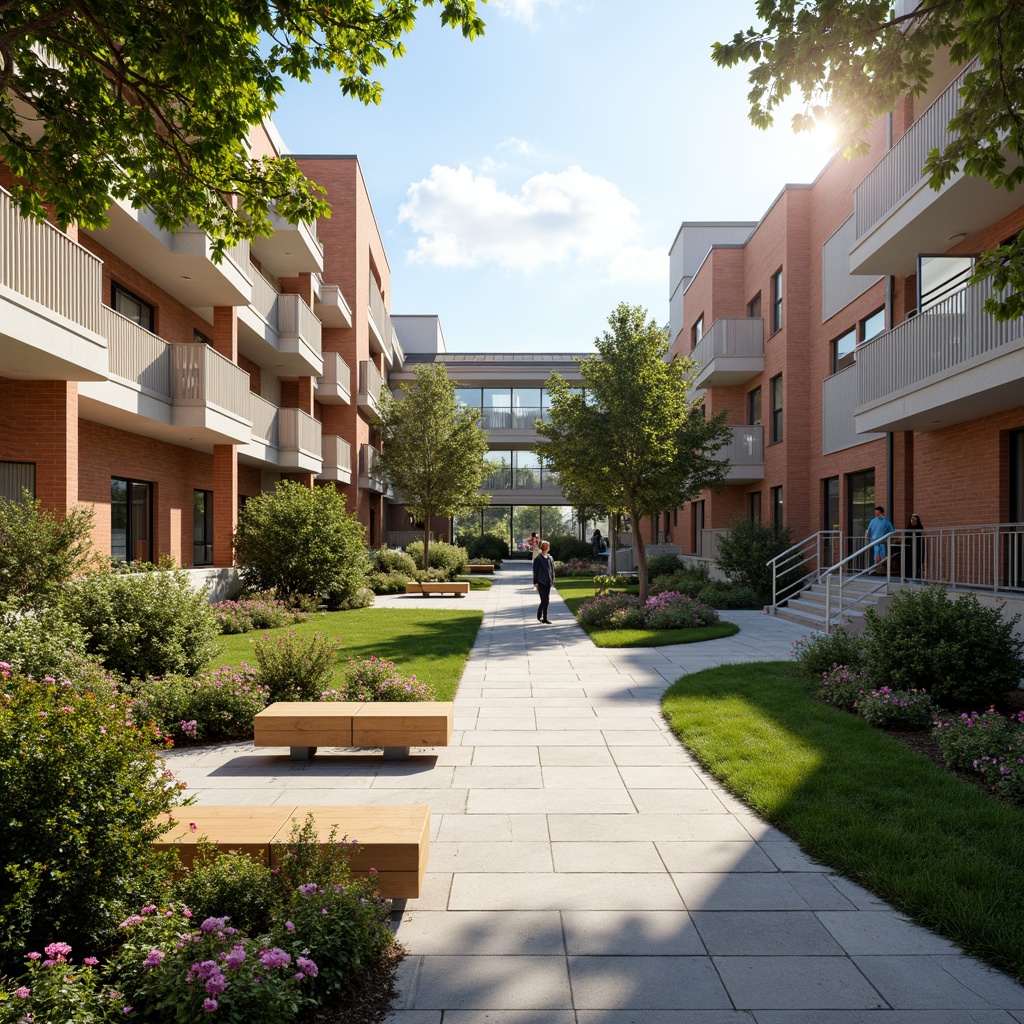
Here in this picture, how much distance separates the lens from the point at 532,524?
53219 millimetres

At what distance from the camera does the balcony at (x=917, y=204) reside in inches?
458

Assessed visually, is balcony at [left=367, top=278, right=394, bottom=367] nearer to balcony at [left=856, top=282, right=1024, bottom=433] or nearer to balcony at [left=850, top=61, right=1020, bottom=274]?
balcony at [left=850, top=61, right=1020, bottom=274]

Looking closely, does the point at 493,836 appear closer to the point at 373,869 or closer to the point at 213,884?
the point at 373,869

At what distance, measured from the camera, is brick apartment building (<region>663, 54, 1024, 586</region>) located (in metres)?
12.0

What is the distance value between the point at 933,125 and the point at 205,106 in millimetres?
11836

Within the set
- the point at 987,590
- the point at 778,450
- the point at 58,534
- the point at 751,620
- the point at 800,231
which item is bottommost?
the point at 751,620

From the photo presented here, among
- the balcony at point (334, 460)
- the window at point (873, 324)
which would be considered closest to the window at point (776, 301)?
the window at point (873, 324)

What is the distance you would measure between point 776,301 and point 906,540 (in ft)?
37.6

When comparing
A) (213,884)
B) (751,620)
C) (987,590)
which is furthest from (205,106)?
(751,620)

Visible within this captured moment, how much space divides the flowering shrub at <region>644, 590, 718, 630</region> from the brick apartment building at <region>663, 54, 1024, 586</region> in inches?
182

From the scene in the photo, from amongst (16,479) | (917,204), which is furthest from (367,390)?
(917,204)

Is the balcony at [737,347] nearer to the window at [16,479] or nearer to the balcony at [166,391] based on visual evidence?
the balcony at [166,391]

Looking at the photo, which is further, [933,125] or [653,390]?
[653,390]

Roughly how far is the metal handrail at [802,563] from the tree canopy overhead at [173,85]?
1525cm
